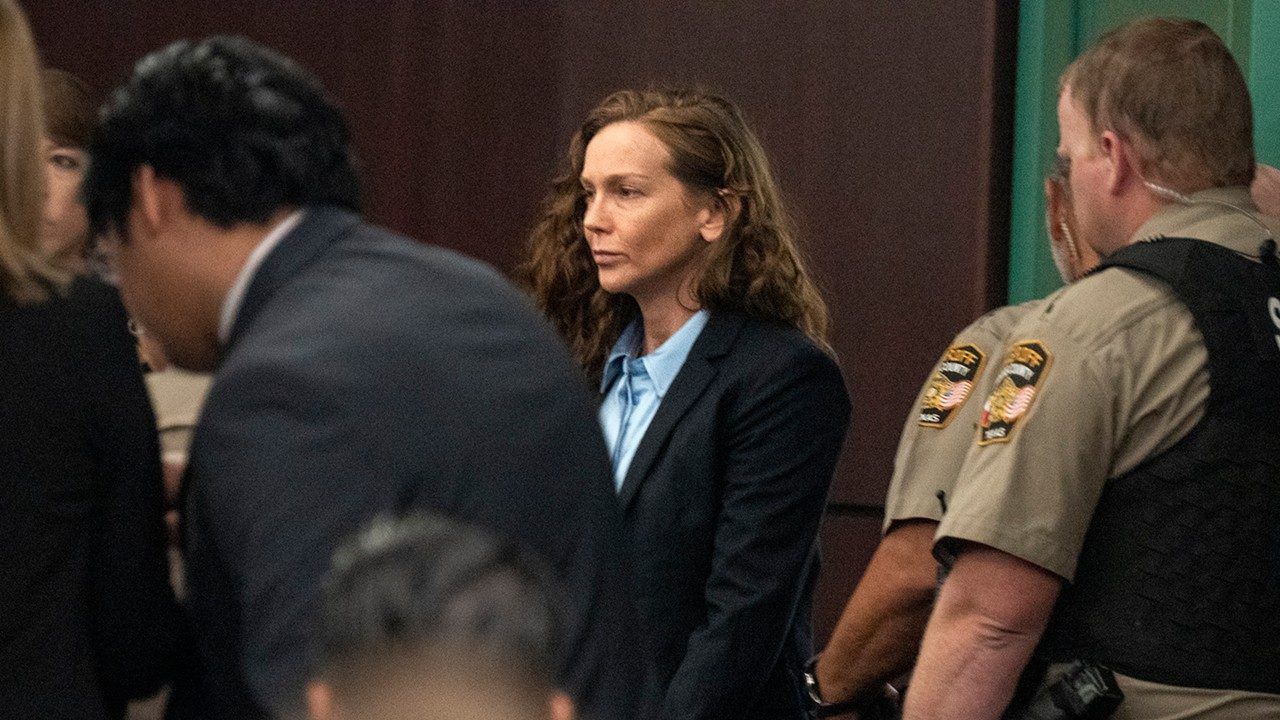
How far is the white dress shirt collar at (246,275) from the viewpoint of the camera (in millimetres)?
1660

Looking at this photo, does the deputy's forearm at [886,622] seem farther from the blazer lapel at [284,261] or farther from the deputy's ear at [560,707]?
the deputy's ear at [560,707]

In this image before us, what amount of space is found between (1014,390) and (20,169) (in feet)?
4.04

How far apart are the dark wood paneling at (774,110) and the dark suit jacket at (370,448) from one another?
238cm

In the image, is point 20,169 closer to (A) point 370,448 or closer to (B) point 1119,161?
(A) point 370,448

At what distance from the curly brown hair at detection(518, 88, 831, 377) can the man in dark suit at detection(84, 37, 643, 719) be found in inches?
45.4

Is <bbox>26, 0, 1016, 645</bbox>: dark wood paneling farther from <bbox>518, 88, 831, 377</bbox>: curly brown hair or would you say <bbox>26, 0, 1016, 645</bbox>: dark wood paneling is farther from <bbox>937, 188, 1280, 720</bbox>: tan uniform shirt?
<bbox>937, 188, 1280, 720</bbox>: tan uniform shirt

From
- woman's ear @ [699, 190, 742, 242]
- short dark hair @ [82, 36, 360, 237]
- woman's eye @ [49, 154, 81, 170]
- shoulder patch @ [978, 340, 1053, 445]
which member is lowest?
shoulder patch @ [978, 340, 1053, 445]

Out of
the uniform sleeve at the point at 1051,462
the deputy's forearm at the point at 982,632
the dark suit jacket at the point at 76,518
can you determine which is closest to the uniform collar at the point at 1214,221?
the uniform sleeve at the point at 1051,462

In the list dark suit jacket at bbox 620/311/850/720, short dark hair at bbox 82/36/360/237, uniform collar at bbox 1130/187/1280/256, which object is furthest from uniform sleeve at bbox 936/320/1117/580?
short dark hair at bbox 82/36/360/237

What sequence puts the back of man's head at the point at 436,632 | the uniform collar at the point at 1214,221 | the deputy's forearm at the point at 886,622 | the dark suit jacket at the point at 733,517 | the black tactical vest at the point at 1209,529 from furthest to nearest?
the deputy's forearm at the point at 886,622 < the dark suit jacket at the point at 733,517 < the uniform collar at the point at 1214,221 < the black tactical vest at the point at 1209,529 < the back of man's head at the point at 436,632

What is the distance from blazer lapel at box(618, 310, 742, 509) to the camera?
2652 mm

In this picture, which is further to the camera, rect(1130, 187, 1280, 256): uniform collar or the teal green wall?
the teal green wall

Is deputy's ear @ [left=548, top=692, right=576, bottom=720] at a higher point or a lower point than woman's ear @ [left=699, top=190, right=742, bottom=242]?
higher

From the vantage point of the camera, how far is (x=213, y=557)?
1554 mm
